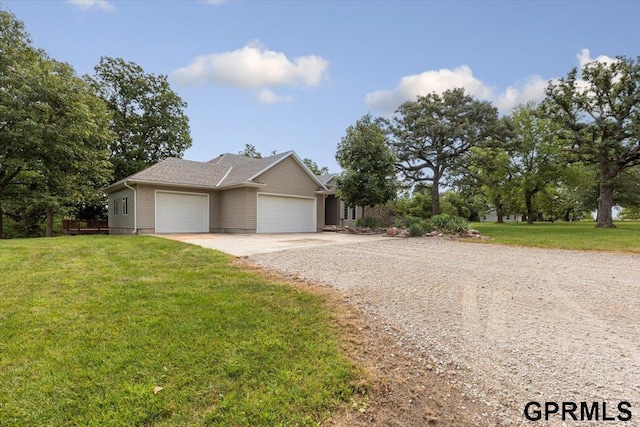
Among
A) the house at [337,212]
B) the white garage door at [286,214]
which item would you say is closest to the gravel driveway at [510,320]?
the white garage door at [286,214]

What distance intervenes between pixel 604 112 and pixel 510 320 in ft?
72.3

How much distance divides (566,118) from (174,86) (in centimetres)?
2951

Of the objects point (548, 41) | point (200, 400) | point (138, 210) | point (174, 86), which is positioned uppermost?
point (174, 86)

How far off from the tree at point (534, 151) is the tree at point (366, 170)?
14850 millimetres

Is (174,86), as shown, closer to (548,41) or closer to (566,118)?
(548,41)

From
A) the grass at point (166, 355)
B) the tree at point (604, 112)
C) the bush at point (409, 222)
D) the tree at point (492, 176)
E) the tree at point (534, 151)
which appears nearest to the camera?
the grass at point (166, 355)

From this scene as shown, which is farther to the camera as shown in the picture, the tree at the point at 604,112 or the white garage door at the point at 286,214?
the tree at the point at 604,112

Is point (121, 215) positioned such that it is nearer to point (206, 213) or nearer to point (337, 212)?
point (206, 213)

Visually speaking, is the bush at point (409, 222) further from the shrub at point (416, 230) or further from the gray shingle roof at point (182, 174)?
the gray shingle roof at point (182, 174)

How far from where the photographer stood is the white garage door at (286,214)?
1622 cm

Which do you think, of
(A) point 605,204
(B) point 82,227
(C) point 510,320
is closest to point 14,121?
(B) point 82,227

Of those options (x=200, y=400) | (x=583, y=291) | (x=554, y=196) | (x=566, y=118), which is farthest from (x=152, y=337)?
(x=554, y=196)

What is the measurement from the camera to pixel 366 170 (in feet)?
52.4

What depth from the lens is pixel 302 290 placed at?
15.5ft
